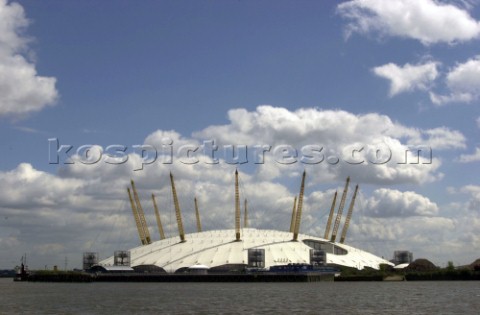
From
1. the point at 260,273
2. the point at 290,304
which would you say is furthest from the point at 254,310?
the point at 260,273

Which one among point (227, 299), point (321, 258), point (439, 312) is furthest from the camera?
point (321, 258)

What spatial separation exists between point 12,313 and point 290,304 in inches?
1339

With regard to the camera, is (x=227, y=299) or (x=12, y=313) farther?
(x=227, y=299)

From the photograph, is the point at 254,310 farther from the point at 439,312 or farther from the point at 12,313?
the point at 12,313

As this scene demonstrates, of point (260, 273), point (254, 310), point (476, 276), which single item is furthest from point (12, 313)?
point (476, 276)

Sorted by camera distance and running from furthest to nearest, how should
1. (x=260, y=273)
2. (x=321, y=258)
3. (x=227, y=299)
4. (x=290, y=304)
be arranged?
(x=321, y=258) → (x=260, y=273) → (x=227, y=299) → (x=290, y=304)

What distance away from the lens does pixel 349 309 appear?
274 feet

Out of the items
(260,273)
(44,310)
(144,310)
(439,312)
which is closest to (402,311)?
(439,312)

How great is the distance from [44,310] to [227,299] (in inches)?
1112

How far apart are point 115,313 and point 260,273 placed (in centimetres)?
10697

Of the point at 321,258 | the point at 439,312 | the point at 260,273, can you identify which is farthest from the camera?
the point at 321,258

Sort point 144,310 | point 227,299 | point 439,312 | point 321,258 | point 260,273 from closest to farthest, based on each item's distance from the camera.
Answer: point 439,312, point 144,310, point 227,299, point 260,273, point 321,258

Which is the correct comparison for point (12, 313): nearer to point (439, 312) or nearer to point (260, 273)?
point (439, 312)

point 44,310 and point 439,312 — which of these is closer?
point 439,312
